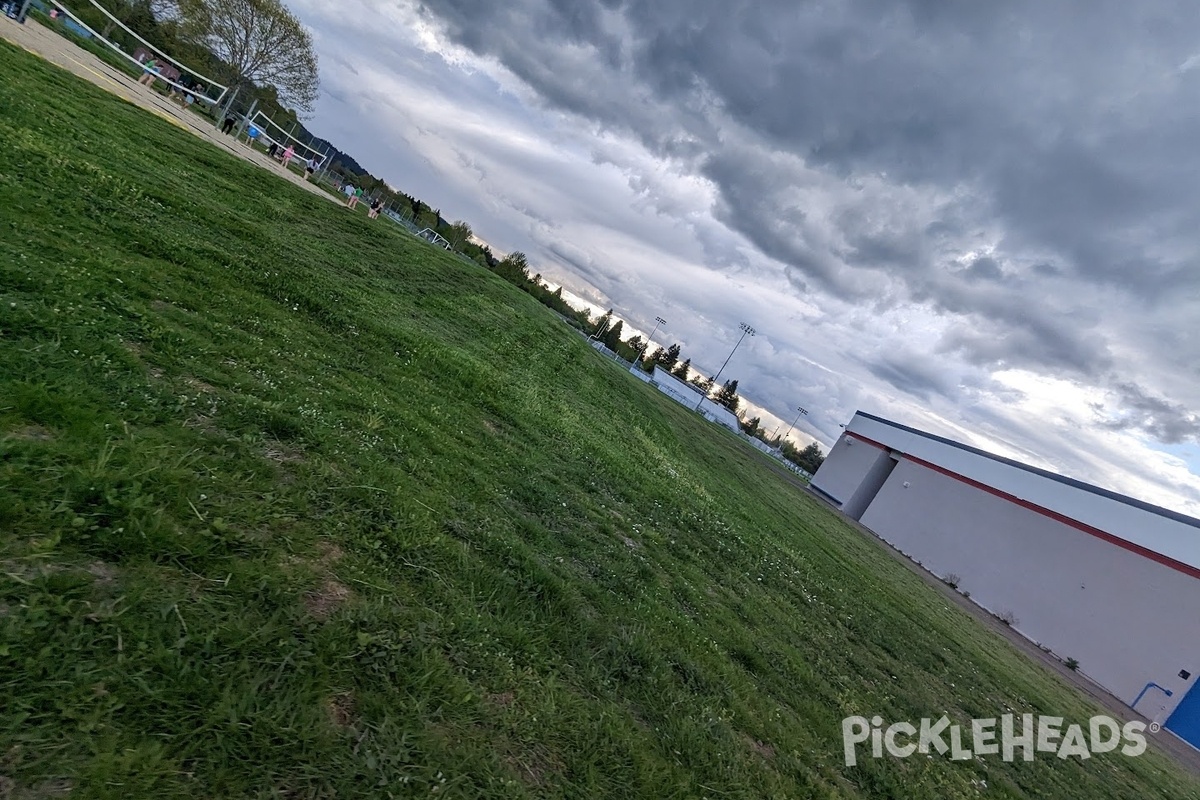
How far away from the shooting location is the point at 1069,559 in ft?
100

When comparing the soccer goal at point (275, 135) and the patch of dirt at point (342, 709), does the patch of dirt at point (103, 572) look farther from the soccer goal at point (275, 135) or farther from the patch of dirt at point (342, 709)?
the soccer goal at point (275, 135)

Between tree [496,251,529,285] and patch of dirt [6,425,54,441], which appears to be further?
tree [496,251,529,285]

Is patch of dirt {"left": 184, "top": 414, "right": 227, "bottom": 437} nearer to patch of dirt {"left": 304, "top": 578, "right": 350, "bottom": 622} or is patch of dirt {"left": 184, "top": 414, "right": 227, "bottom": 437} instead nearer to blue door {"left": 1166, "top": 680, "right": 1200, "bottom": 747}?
patch of dirt {"left": 304, "top": 578, "right": 350, "bottom": 622}

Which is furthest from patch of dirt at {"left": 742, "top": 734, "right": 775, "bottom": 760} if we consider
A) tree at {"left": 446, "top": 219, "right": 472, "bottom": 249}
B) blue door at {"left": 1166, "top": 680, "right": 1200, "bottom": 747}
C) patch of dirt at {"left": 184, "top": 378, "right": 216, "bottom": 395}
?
tree at {"left": 446, "top": 219, "right": 472, "bottom": 249}

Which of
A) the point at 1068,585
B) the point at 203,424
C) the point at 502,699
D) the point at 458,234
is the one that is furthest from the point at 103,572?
the point at 458,234

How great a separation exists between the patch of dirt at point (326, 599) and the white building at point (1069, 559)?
108ft

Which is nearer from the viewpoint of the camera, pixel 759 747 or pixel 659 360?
pixel 759 747

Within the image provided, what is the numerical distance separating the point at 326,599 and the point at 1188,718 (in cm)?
3395

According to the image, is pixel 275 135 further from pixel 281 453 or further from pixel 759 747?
pixel 759 747

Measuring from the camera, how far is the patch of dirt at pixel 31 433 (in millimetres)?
3535

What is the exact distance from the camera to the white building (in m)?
24.7

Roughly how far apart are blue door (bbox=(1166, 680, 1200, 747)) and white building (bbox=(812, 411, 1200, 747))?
0.13ft

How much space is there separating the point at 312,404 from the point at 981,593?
135 ft

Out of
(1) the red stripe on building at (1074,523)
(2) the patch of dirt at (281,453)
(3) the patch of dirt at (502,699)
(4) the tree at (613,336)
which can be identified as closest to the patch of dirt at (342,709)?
(3) the patch of dirt at (502,699)
